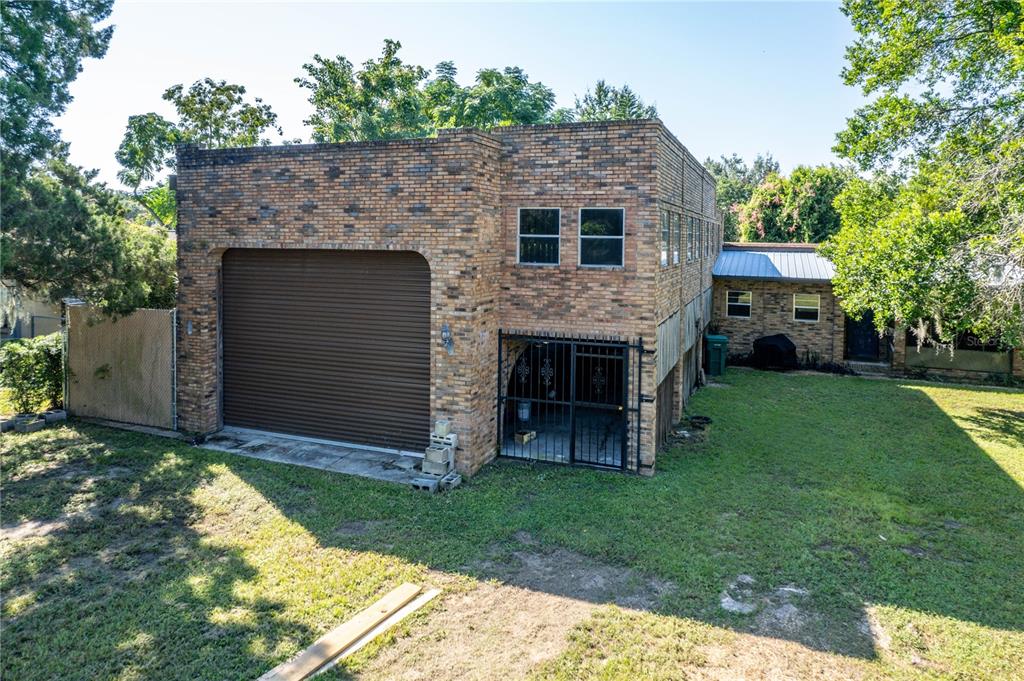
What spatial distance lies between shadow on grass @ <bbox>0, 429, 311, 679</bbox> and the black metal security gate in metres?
5.33

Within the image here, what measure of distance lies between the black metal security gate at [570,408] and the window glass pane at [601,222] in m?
1.80

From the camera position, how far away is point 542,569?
7.75 meters

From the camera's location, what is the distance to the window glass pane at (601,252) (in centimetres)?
1099

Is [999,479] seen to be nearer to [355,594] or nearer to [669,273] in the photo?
[669,273]

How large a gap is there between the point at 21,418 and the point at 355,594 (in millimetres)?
10025

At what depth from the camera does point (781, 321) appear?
2200cm

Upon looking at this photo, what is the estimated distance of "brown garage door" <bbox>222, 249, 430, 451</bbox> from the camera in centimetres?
1149

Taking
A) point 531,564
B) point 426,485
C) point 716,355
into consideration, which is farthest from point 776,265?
point 531,564

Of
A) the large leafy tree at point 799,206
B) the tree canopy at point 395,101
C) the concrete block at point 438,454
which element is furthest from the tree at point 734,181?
the concrete block at point 438,454

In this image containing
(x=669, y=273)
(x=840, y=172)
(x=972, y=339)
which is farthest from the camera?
(x=840, y=172)

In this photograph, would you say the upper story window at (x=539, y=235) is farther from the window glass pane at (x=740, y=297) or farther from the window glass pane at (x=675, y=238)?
the window glass pane at (x=740, y=297)

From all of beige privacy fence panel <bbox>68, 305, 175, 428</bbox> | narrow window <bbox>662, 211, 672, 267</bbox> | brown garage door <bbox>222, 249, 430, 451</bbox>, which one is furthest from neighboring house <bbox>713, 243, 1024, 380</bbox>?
beige privacy fence panel <bbox>68, 305, 175, 428</bbox>

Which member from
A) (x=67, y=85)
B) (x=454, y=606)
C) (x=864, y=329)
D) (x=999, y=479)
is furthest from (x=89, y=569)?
(x=864, y=329)

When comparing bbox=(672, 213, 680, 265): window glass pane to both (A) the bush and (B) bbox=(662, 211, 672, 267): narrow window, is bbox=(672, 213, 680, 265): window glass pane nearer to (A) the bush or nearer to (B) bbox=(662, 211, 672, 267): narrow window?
(B) bbox=(662, 211, 672, 267): narrow window
